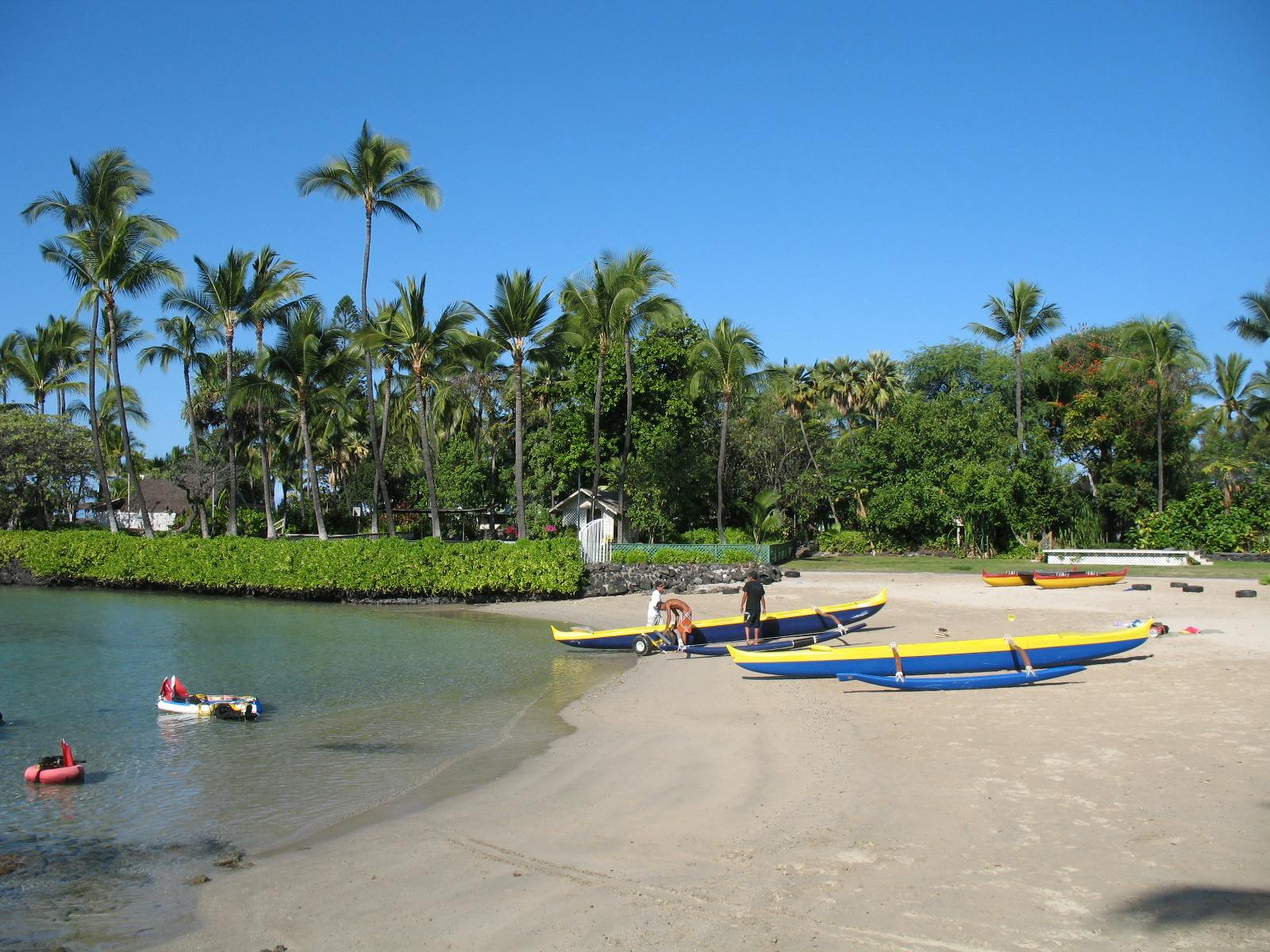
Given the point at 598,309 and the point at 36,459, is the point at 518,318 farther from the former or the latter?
the point at 36,459

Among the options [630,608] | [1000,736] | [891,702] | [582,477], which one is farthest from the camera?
[582,477]

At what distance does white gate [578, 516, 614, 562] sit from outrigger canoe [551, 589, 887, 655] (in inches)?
548

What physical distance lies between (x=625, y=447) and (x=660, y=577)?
27.4ft

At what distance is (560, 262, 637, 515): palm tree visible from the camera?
1454 inches

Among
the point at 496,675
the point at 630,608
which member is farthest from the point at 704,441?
the point at 496,675

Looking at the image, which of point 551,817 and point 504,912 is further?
point 551,817

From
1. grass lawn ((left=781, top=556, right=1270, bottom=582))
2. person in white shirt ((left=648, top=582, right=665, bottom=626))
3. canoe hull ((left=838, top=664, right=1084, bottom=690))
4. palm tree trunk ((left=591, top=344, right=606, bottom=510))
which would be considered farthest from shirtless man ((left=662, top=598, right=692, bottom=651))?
palm tree trunk ((left=591, top=344, right=606, bottom=510))

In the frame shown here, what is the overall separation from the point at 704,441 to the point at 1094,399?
20.1m

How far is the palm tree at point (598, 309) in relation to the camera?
36.9 metres

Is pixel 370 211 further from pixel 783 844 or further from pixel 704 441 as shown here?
pixel 783 844

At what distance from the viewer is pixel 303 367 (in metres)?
39.0

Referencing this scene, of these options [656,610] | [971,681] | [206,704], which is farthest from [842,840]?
[656,610]

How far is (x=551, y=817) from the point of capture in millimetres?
9070

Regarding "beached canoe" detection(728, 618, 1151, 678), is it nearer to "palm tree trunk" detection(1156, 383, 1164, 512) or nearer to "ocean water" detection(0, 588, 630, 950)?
"ocean water" detection(0, 588, 630, 950)
